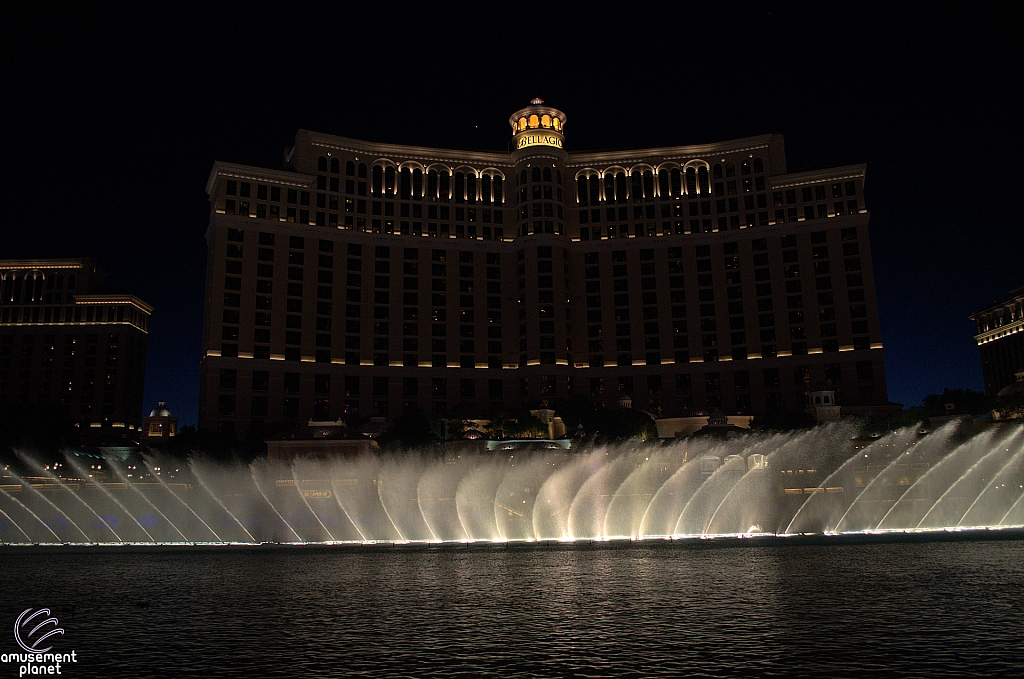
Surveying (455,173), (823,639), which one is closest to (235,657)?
(823,639)

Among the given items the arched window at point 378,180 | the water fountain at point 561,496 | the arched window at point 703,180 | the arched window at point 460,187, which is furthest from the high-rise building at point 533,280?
the water fountain at point 561,496

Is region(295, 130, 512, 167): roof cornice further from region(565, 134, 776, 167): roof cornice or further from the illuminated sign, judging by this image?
region(565, 134, 776, 167): roof cornice

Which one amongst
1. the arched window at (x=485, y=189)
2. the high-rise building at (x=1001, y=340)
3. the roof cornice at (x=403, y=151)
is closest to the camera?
the roof cornice at (x=403, y=151)

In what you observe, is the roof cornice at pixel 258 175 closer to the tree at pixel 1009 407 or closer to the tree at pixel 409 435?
the tree at pixel 409 435

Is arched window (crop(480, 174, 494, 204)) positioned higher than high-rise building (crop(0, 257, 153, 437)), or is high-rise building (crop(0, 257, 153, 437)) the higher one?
arched window (crop(480, 174, 494, 204))

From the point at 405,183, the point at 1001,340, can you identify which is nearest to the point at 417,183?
the point at 405,183

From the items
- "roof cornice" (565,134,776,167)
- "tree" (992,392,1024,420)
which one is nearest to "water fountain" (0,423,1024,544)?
"tree" (992,392,1024,420)
